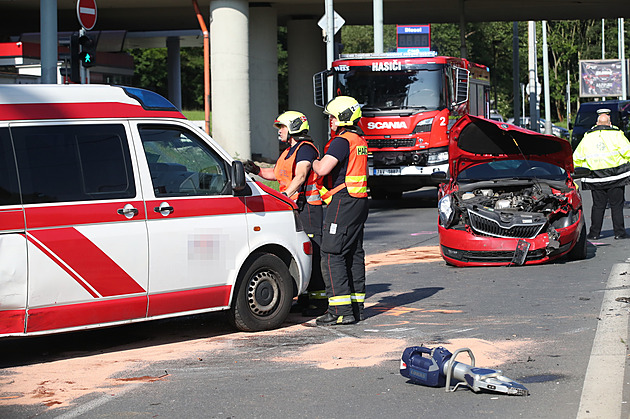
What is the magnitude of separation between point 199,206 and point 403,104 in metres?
12.9

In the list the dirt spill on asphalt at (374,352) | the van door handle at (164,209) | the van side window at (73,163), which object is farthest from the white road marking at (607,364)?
the van side window at (73,163)

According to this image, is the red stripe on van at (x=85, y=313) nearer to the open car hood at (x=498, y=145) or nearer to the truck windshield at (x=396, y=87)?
the open car hood at (x=498, y=145)

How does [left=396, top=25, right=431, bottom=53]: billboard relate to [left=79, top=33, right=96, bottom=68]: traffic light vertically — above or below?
above

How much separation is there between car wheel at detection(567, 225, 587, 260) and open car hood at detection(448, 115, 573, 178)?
997 millimetres

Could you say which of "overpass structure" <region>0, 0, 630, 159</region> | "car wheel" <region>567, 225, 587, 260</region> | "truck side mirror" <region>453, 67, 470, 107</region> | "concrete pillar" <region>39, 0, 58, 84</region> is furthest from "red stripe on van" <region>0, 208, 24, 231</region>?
"overpass structure" <region>0, 0, 630, 159</region>

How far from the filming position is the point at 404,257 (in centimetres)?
1267

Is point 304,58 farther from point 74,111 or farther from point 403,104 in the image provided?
point 74,111

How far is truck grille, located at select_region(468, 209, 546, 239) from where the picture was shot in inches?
445

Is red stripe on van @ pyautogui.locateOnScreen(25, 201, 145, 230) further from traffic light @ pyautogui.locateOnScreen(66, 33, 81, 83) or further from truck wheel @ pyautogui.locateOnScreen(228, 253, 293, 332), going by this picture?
traffic light @ pyautogui.locateOnScreen(66, 33, 81, 83)

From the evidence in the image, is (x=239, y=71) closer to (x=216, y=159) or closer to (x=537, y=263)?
(x=537, y=263)

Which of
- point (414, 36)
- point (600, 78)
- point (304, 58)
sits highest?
point (414, 36)

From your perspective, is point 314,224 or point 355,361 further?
point 314,224

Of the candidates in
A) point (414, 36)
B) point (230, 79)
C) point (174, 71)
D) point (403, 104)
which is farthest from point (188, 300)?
point (174, 71)

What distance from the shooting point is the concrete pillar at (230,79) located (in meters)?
26.9
